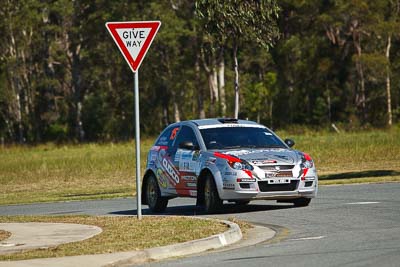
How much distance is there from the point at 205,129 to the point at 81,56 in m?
57.6

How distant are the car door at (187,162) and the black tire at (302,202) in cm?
181

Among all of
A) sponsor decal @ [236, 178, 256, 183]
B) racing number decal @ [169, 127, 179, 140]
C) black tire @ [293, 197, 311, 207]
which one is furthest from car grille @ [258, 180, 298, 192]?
racing number decal @ [169, 127, 179, 140]

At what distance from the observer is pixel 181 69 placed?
74.3 m

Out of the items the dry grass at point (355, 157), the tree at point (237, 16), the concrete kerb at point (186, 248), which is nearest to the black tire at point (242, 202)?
the concrete kerb at point (186, 248)

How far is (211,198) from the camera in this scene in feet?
63.3

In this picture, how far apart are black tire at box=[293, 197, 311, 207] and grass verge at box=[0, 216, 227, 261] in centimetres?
323

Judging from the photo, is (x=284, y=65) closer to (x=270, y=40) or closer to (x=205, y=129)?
(x=270, y=40)

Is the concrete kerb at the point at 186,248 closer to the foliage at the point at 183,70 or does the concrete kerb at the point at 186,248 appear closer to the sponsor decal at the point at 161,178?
the sponsor decal at the point at 161,178

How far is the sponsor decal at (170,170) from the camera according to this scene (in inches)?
808

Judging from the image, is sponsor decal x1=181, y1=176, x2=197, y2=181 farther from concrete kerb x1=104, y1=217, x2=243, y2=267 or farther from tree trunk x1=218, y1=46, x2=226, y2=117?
tree trunk x1=218, y1=46, x2=226, y2=117

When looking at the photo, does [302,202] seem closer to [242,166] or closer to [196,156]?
[242,166]

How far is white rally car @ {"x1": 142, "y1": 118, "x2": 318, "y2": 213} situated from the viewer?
18828 millimetres

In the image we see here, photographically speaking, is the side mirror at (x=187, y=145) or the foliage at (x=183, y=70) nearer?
the side mirror at (x=187, y=145)

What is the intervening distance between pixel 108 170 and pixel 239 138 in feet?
67.9
